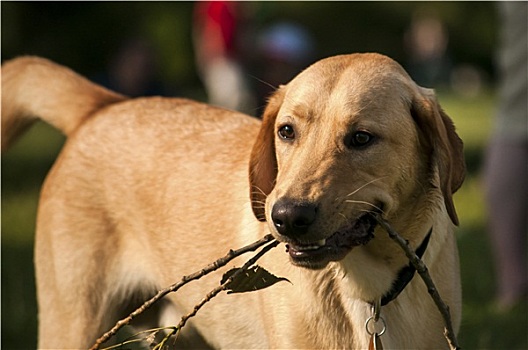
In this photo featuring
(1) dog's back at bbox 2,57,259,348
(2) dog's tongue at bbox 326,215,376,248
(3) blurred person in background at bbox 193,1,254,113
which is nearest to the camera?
(2) dog's tongue at bbox 326,215,376,248

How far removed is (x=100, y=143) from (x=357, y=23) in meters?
32.3

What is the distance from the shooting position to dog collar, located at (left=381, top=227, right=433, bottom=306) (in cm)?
514

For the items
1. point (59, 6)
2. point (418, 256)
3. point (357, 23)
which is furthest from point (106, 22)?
point (418, 256)

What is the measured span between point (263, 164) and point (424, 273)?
969 mm

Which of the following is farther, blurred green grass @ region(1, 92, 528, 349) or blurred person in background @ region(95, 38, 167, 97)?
blurred person in background @ region(95, 38, 167, 97)

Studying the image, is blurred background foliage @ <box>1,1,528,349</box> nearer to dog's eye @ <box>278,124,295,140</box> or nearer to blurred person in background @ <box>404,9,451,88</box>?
blurred person in background @ <box>404,9,451,88</box>

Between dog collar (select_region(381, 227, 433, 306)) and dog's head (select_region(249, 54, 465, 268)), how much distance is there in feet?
0.59

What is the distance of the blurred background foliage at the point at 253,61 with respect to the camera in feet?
28.5

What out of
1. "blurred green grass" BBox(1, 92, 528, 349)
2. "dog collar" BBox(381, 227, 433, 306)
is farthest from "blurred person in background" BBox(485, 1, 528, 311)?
"dog collar" BBox(381, 227, 433, 306)

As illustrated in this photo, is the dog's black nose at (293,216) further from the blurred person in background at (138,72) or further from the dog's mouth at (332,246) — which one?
the blurred person in background at (138,72)

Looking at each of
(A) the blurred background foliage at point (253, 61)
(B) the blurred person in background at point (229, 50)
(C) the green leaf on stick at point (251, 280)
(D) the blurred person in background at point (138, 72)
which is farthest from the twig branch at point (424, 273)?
(B) the blurred person in background at point (229, 50)

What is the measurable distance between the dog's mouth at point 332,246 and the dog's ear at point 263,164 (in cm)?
62

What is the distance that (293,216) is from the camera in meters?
4.49

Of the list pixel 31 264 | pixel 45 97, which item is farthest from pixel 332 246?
pixel 31 264
